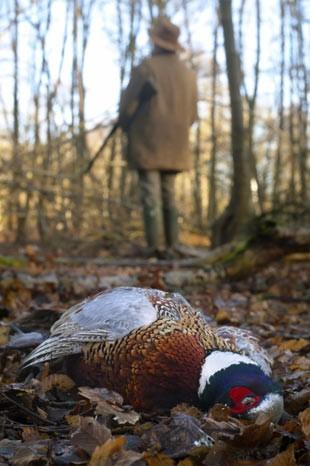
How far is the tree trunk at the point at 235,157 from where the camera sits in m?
9.38

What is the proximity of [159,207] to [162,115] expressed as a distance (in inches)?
51.0

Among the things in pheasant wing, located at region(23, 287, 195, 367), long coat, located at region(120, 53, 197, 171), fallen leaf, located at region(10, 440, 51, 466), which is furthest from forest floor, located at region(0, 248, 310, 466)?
long coat, located at region(120, 53, 197, 171)

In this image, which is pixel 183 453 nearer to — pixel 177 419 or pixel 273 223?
pixel 177 419

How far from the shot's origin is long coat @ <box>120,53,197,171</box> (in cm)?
934

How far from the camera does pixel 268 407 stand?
8.48 feet

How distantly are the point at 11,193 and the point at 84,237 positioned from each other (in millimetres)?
2018

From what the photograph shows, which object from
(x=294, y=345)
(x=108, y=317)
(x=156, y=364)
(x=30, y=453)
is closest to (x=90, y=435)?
(x=30, y=453)

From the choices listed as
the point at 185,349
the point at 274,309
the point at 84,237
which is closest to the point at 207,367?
the point at 185,349

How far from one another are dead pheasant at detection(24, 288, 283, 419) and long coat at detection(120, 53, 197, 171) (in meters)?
6.44

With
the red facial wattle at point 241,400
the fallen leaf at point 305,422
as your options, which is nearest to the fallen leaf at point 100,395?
the red facial wattle at point 241,400

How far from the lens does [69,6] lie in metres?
14.8

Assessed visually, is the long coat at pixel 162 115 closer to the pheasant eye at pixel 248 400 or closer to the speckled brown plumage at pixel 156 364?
the speckled brown plumage at pixel 156 364

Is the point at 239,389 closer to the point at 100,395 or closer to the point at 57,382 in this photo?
the point at 100,395

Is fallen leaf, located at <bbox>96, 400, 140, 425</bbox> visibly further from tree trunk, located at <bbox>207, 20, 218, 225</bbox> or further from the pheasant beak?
tree trunk, located at <bbox>207, 20, 218, 225</bbox>
